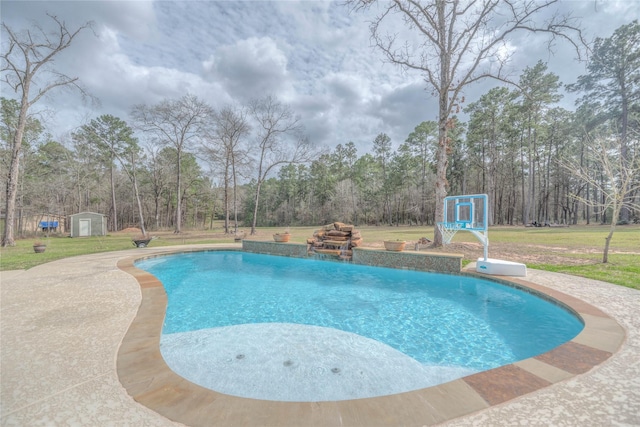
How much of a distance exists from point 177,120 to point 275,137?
22.0 feet

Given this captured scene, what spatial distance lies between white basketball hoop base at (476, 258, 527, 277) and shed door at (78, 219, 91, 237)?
75.3 ft

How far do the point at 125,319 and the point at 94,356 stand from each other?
38.8 inches

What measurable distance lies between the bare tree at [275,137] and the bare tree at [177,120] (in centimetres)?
354

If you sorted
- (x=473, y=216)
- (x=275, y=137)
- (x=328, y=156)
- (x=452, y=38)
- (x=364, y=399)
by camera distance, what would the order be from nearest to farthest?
(x=364, y=399)
(x=473, y=216)
(x=452, y=38)
(x=275, y=137)
(x=328, y=156)

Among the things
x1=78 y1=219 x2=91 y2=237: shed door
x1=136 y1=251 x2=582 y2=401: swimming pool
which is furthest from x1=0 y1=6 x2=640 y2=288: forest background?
x1=136 y1=251 x2=582 y2=401: swimming pool

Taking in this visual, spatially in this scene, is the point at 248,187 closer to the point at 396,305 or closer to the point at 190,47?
the point at 190,47

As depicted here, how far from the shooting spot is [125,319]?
3148 mm

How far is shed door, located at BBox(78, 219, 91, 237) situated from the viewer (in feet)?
57.2

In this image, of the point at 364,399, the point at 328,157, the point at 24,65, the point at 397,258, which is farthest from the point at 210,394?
the point at 328,157

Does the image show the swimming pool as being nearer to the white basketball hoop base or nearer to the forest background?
the white basketball hoop base

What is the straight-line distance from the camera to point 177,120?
57.4 ft

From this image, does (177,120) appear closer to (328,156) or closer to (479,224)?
(328,156)

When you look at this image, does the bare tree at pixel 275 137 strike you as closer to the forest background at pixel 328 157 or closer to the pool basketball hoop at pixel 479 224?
the forest background at pixel 328 157

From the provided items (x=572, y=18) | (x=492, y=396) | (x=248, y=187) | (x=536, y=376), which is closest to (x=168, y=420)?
(x=492, y=396)
